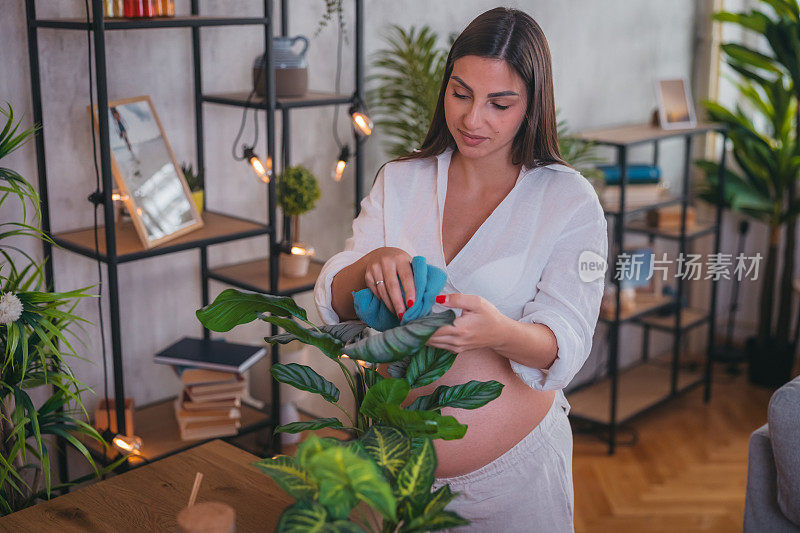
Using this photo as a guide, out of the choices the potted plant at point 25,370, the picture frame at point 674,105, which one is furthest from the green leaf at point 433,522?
the picture frame at point 674,105

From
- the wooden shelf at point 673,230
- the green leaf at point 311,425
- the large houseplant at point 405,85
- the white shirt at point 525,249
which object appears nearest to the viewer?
the green leaf at point 311,425

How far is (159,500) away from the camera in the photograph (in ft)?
4.35

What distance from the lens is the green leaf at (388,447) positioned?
1041mm

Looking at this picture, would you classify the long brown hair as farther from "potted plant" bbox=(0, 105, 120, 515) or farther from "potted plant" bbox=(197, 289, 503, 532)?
"potted plant" bbox=(0, 105, 120, 515)

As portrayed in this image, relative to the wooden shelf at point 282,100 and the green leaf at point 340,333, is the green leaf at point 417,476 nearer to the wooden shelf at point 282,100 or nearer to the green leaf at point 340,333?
the green leaf at point 340,333

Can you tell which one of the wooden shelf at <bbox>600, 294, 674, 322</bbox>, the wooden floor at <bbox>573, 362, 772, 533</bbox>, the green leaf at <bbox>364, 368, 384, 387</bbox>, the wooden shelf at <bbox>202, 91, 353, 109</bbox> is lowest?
the wooden floor at <bbox>573, 362, 772, 533</bbox>

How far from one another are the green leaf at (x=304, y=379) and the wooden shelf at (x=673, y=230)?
10.0 feet

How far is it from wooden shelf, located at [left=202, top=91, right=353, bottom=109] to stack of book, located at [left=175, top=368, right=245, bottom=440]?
0.79m

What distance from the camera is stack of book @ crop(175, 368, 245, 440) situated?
243cm

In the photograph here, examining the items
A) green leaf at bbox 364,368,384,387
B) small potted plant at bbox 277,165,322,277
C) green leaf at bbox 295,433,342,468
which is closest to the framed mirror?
small potted plant at bbox 277,165,322,277

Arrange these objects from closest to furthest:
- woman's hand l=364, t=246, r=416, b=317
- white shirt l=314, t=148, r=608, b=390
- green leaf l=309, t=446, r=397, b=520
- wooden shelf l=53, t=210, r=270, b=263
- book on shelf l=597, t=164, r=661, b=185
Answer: green leaf l=309, t=446, r=397, b=520, woman's hand l=364, t=246, r=416, b=317, white shirt l=314, t=148, r=608, b=390, wooden shelf l=53, t=210, r=270, b=263, book on shelf l=597, t=164, r=661, b=185

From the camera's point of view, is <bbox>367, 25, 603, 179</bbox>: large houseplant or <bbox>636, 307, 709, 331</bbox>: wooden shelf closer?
<bbox>367, 25, 603, 179</bbox>: large houseplant

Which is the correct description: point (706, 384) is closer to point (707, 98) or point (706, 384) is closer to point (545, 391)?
point (707, 98)

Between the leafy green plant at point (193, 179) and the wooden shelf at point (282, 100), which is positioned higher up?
the wooden shelf at point (282, 100)
